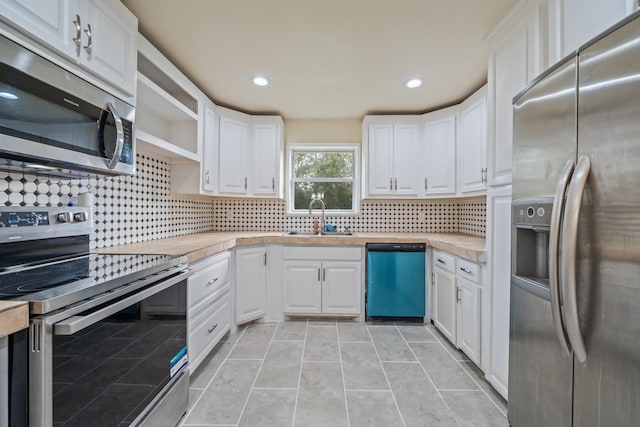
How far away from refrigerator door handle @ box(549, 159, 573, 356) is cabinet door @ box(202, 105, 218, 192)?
2456 millimetres

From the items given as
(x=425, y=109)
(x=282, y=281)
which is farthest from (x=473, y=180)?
(x=282, y=281)

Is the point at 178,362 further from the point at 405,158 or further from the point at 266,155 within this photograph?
the point at 405,158

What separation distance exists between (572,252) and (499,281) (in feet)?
2.97

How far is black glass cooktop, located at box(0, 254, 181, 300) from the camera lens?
2.75ft

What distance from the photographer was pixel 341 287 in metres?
2.66

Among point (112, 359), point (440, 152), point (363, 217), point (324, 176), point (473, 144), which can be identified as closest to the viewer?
point (112, 359)

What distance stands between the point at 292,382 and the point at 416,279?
1514mm

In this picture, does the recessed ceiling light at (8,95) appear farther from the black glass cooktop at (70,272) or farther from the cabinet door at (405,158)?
the cabinet door at (405,158)

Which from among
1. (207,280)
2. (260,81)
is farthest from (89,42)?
(207,280)

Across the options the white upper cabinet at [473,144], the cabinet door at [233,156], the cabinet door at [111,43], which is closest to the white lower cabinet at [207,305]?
the cabinet door at [233,156]

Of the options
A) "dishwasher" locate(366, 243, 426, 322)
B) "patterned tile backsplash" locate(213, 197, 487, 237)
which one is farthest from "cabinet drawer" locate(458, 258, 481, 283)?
"patterned tile backsplash" locate(213, 197, 487, 237)

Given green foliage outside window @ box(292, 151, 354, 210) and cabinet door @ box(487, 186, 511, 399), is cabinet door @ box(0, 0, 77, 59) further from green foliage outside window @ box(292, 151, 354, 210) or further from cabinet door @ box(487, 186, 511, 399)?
green foliage outside window @ box(292, 151, 354, 210)

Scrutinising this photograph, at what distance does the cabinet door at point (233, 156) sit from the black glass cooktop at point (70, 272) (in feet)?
4.81

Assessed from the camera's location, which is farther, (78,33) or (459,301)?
(459,301)
